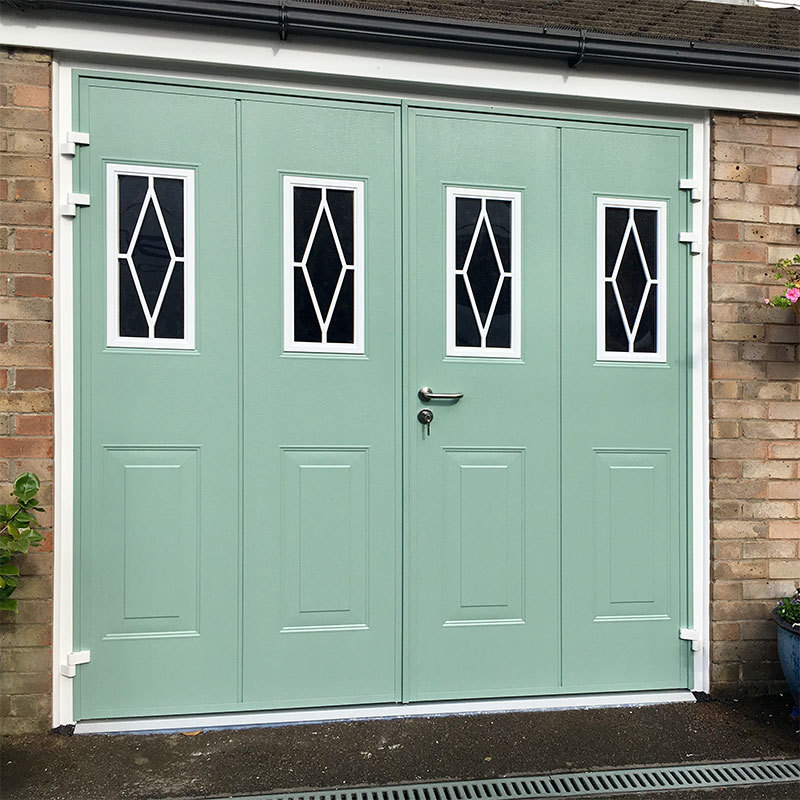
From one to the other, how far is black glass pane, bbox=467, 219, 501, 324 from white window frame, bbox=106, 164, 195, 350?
1210 millimetres

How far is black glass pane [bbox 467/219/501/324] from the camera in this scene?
3344 millimetres

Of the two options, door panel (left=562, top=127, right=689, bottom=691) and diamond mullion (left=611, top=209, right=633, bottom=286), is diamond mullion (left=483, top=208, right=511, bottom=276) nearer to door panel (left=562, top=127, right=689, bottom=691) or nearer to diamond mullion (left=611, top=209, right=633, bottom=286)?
door panel (left=562, top=127, right=689, bottom=691)

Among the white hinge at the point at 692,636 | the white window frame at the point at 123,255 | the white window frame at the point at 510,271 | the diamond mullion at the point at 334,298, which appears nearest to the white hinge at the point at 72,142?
the white window frame at the point at 123,255

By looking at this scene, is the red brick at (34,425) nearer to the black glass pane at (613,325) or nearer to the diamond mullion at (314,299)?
the diamond mullion at (314,299)

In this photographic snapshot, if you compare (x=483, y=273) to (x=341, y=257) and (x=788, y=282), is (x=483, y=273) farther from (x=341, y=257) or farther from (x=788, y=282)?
(x=788, y=282)

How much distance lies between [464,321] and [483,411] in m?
0.41

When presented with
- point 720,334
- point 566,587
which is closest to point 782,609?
point 566,587

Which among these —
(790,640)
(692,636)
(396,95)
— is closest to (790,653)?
(790,640)

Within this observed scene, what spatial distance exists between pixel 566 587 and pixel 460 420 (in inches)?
35.2

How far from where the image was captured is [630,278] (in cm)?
346

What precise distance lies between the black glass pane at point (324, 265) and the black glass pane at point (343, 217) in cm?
4

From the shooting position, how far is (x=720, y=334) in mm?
3441

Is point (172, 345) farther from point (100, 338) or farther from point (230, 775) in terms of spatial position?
point (230, 775)

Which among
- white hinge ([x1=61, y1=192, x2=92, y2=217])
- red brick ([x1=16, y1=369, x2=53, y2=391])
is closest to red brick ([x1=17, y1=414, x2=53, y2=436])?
red brick ([x1=16, y1=369, x2=53, y2=391])
